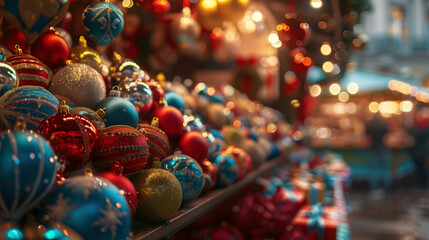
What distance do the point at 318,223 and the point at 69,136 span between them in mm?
2153

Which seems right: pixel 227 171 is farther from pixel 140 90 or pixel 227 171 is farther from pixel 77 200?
pixel 77 200

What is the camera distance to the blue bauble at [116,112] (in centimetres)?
129

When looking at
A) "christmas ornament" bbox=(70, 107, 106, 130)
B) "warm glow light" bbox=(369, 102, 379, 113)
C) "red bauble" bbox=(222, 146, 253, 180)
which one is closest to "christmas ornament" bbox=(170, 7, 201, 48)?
"red bauble" bbox=(222, 146, 253, 180)

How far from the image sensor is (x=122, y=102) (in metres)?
1.34

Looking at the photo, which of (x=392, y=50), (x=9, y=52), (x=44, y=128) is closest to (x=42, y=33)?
(x=9, y=52)

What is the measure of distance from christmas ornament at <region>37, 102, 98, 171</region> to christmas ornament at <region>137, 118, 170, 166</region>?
1.24 ft

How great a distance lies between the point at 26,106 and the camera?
3.43ft

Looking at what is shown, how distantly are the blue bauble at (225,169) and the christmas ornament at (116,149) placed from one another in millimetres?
846

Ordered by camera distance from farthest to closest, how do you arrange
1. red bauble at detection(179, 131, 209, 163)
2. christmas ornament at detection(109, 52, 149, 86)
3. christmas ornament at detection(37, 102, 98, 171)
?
1. red bauble at detection(179, 131, 209, 163)
2. christmas ornament at detection(109, 52, 149, 86)
3. christmas ornament at detection(37, 102, 98, 171)

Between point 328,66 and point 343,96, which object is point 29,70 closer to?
point 328,66

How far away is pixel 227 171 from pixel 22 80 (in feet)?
3.71

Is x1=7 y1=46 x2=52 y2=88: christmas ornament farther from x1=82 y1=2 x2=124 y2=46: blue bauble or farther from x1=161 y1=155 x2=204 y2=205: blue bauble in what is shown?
x1=161 y1=155 x2=204 y2=205: blue bauble

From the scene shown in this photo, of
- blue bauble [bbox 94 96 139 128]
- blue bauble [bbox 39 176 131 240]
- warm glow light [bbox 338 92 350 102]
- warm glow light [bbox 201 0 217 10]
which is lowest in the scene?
warm glow light [bbox 338 92 350 102]

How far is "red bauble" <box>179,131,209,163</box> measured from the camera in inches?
67.7
